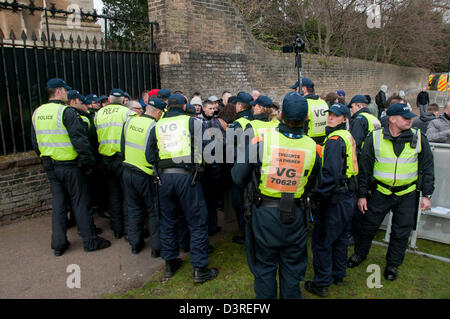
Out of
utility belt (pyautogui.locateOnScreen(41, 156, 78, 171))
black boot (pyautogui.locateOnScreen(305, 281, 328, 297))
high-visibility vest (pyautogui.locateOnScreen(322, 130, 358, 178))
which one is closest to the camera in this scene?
high-visibility vest (pyautogui.locateOnScreen(322, 130, 358, 178))

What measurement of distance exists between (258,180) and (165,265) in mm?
1982

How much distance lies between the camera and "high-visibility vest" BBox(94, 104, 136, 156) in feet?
15.3

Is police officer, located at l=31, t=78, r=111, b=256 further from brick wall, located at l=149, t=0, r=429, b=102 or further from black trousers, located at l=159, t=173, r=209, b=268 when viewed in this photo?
brick wall, located at l=149, t=0, r=429, b=102

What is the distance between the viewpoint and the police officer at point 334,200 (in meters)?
3.26

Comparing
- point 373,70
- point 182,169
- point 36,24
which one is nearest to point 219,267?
point 182,169

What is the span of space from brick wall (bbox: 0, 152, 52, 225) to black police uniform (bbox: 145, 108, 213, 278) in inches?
113

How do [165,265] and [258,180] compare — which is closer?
[258,180]

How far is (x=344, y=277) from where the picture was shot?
149 inches

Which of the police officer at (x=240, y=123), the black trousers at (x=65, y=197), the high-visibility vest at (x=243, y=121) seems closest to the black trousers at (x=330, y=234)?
the police officer at (x=240, y=123)

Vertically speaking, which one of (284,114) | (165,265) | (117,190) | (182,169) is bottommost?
(165,265)

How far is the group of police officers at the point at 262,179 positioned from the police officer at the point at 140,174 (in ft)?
0.04

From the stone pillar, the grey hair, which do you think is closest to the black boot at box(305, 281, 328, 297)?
the grey hair

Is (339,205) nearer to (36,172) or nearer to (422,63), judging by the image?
(36,172)

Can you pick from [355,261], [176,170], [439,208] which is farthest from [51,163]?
[439,208]
